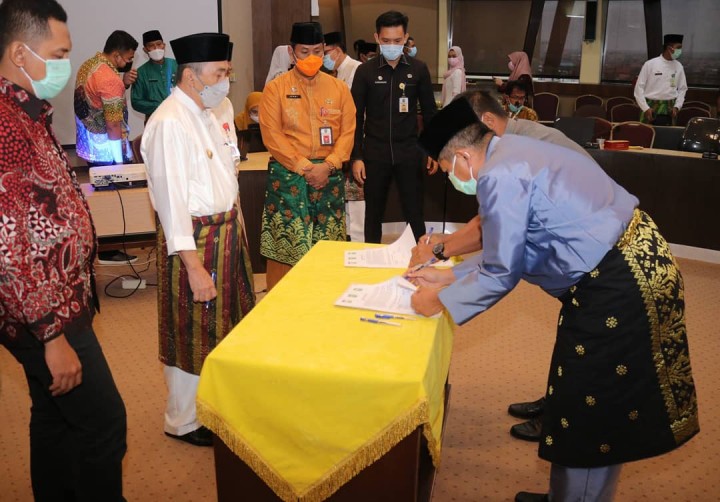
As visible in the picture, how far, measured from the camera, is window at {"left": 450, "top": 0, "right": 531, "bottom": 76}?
1224cm

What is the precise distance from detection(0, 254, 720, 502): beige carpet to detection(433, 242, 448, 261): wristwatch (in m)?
0.81

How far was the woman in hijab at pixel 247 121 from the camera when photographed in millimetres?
5004

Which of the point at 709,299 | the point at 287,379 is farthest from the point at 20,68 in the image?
the point at 709,299

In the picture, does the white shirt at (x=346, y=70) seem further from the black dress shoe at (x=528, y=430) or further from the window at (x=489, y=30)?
the window at (x=489, y=30)

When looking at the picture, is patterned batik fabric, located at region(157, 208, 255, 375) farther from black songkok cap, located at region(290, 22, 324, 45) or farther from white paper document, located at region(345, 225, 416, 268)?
black songkok cap, located at region(290, 22, 324, 45)

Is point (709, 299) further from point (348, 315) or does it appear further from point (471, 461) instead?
point (348, 315)

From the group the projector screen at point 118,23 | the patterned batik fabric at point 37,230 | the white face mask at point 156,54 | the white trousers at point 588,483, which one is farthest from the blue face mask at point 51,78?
the projector screen at point 118,23

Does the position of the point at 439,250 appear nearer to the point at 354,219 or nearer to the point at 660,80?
the point at 354,219

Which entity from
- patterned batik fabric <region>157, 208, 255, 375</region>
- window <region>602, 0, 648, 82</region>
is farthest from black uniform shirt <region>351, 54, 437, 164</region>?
window <region>602, 0, 648, 82</region>

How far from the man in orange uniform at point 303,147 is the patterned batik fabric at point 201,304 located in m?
1.12

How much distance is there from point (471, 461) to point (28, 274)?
1759 mm

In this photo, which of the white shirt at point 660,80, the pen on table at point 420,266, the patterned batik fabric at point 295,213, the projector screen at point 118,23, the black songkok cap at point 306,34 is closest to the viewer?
the pen on table at point 420,266

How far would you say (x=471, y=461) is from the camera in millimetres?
2561

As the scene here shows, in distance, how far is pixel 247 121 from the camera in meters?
5.24
